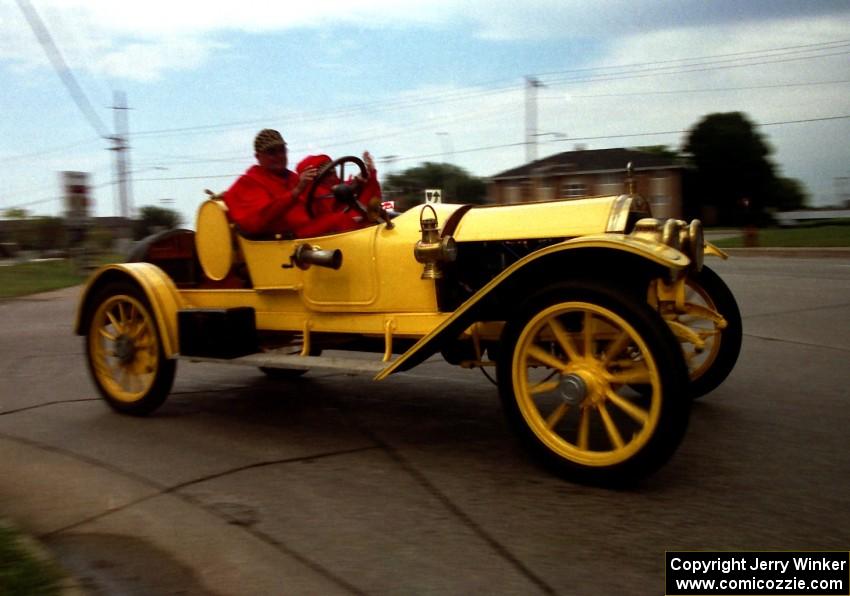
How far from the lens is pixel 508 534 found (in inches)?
118

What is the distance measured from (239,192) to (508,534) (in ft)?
9.90

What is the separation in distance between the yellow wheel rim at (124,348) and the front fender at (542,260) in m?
1.98

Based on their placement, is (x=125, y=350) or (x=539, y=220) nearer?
(x=539, y=220)

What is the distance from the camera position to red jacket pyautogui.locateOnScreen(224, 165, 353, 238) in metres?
4.78

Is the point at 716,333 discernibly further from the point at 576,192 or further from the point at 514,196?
the point at 514,196

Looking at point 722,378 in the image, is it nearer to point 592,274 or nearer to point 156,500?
point 592,274

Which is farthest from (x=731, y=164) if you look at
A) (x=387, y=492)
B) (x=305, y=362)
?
(x=387, y=492)

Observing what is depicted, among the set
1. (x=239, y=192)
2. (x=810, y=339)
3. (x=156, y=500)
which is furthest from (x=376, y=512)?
(x=810, y=339)

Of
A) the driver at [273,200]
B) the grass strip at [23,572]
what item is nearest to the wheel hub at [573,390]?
the driver at [273,200]

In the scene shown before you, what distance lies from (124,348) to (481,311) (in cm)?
271

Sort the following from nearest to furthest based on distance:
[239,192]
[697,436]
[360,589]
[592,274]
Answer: [360,589]
[592,274]
[697,436]
[239,192]

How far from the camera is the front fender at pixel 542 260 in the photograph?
3.27 m
